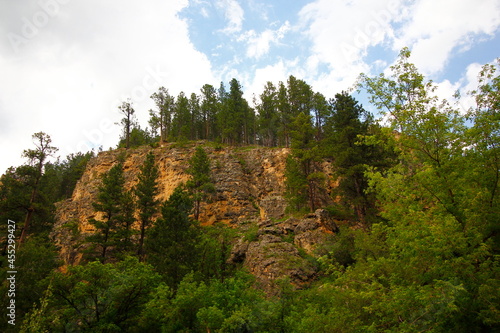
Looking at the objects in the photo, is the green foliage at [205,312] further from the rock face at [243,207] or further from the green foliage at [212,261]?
the rock face at [243,207]

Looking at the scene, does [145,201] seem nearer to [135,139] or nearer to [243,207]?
[243,207]

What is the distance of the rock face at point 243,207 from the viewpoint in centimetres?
2362

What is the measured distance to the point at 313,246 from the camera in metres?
24.0

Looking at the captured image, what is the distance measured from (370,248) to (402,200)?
7.82m

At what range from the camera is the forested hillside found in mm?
7973

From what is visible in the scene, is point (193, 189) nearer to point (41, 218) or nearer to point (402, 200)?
point (41, 218)

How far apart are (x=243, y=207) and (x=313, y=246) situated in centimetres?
1564

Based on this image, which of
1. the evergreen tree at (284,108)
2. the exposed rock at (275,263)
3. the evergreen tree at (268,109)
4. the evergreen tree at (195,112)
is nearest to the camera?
the exposed rock at (275,263)

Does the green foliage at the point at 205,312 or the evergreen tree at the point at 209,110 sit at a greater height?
the evergreen tree at the point at 209,110

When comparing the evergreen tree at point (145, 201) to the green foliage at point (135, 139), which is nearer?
the evergreen tree at point (145, 201)

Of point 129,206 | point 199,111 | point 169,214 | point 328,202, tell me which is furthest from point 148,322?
point 199,111

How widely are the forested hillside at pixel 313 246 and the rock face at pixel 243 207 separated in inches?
8.6

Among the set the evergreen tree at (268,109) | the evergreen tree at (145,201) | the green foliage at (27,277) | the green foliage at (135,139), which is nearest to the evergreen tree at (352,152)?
the evergreen tree at (145,201)

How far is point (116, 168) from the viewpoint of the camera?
30.7m
